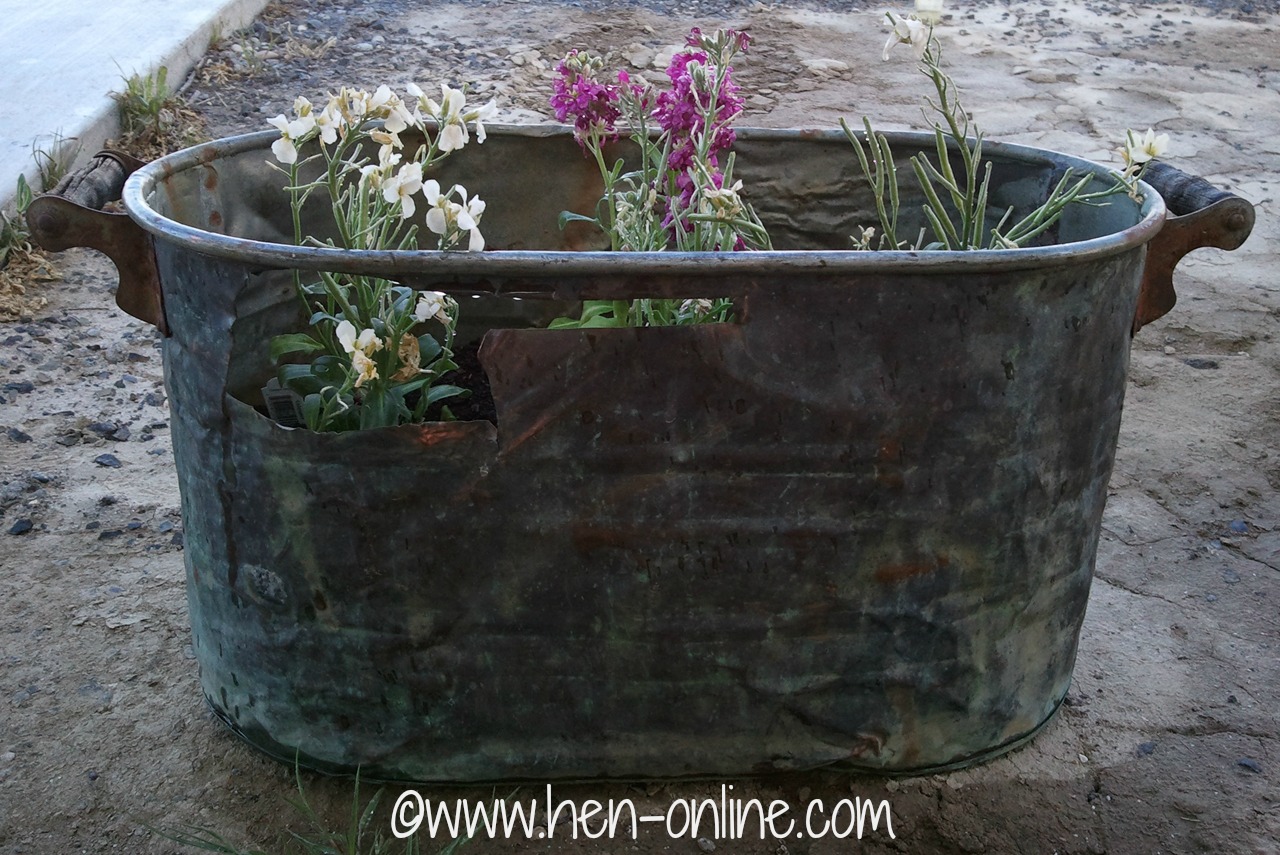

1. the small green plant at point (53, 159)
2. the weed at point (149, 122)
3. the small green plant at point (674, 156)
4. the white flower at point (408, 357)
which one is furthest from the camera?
the weed at point (149, 122)

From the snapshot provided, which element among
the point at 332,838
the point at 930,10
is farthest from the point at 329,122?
the point at 332,838

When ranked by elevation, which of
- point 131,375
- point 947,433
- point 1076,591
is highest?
point 947,433

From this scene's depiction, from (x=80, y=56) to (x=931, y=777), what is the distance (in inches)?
166

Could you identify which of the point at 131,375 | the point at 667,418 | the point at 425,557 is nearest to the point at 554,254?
the point at 667,418

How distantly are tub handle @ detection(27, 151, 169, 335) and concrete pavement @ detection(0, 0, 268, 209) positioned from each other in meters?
2.34

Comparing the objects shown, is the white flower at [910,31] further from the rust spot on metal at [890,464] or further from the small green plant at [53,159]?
the small green plant at [53,159]

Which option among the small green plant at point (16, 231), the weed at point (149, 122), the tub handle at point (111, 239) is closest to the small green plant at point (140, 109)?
the weed at point (149, 122)

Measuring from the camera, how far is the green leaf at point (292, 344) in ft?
5.41

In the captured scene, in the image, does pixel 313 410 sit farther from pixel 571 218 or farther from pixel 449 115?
pixel 571 218

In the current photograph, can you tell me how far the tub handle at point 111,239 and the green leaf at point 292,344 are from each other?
0.47 feet

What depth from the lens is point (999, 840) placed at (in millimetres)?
1682

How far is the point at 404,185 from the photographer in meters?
1.52

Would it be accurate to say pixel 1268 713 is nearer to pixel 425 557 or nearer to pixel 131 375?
pixel 425 557

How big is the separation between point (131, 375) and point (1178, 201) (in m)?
2.34
